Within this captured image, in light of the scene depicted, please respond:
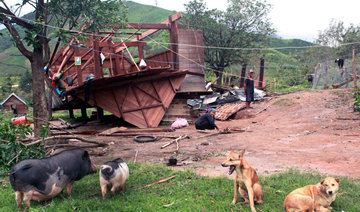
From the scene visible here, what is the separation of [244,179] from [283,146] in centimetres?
456

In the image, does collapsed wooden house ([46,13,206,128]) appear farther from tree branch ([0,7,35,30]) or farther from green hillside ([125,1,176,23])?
green hillside ([125,1,176,23])

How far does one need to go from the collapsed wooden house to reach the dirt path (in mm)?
2957

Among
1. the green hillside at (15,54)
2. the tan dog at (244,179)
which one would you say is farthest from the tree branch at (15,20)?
the green hillside at (15,54)

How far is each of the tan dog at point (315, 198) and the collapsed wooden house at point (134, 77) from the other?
30.4 feet

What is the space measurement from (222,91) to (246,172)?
17613 millimetres

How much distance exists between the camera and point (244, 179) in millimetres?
4629

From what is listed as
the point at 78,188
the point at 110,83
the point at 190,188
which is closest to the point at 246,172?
the point at 190,188

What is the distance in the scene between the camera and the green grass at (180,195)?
4773mm

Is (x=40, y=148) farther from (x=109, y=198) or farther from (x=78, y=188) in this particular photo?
(x=109, y=198)

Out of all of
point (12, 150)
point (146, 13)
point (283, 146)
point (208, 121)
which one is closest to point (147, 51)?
point (208, 121)

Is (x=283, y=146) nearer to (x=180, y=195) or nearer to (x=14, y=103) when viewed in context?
(x=180, y=195)

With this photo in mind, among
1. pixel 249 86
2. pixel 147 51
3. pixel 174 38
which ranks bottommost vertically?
pixel 249 86

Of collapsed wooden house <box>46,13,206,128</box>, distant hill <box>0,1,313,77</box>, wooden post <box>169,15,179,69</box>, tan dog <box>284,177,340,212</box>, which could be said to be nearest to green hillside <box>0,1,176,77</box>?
distant hill <box>0,1,313,77</box>

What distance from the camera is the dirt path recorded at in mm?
6906
